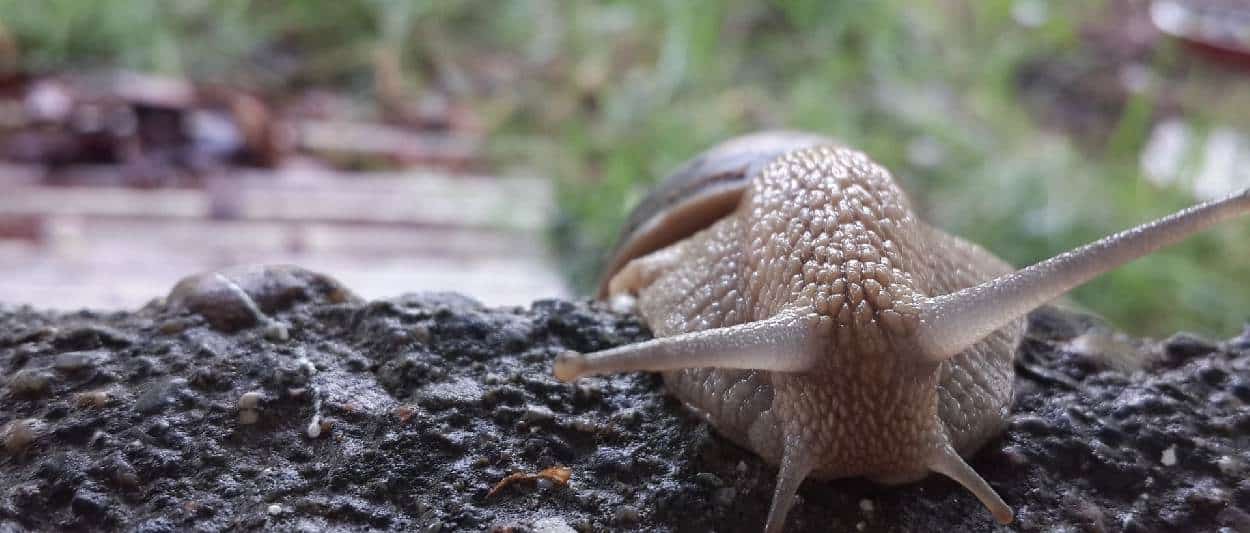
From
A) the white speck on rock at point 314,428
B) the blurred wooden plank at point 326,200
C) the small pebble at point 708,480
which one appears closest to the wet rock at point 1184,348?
the small pebble at point 708,480

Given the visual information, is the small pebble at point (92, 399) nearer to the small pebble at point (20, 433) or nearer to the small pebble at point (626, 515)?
the small pebble at point (20, 433)

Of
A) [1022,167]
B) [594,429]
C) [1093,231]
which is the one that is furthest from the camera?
[1022,167]

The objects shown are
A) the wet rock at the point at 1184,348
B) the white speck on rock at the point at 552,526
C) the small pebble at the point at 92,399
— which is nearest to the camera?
the white speck on rock at the point at 552,526

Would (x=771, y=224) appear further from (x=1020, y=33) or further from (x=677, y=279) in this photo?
(x=1020, y=33)

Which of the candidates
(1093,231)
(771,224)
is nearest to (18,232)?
(771,224)

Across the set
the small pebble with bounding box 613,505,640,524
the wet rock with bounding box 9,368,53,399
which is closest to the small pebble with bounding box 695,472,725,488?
the small pebble with bounding box 613,505,640,524

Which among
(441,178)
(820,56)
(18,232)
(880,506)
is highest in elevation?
(820,56)
